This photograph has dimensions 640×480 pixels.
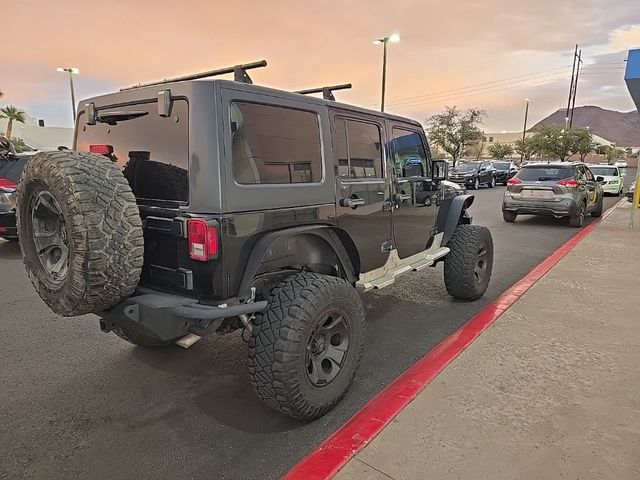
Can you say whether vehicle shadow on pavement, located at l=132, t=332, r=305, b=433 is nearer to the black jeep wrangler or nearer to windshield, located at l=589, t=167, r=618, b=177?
the black jeep wrangler

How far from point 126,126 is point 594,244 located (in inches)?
330

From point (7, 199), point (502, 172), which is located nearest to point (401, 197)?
point (7, 199)

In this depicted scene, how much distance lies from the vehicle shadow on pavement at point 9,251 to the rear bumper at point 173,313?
6280 mm

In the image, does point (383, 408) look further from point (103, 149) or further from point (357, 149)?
point (103, 149)

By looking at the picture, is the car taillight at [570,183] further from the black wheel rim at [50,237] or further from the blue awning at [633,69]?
the black wheel rim at [50,237]

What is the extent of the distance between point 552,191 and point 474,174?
14.9m

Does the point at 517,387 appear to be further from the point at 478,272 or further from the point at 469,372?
the point at 478,272

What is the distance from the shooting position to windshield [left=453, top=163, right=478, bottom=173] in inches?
1013

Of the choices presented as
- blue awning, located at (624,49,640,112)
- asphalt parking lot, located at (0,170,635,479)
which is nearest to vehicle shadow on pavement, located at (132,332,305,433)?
asphalt parking lot, located at (0,170,635,479)

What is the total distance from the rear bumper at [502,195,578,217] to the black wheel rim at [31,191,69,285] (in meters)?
10.9

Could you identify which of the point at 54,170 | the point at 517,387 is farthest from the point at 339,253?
the point at 54,170

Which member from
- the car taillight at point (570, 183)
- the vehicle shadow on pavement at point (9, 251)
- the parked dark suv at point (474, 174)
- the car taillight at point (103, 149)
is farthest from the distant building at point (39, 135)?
the car taillight at point (103, 149)

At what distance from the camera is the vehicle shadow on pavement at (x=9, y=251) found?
294 inches

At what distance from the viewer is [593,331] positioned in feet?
13.2
